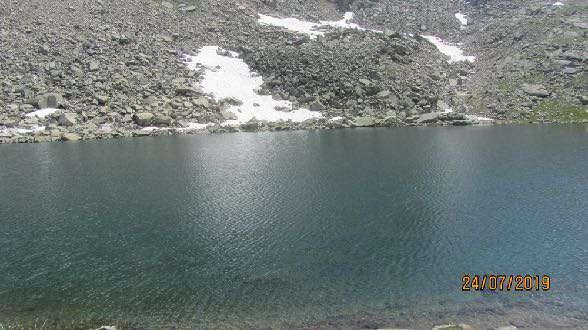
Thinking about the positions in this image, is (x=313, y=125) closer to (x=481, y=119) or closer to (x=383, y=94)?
(x=383, y=94)

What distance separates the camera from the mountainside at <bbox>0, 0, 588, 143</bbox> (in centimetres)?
8306

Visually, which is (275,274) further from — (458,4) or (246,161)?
(458,4)

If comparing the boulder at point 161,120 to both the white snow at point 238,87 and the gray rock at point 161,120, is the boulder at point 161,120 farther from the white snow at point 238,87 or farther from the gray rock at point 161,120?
the white snow at point 238,87

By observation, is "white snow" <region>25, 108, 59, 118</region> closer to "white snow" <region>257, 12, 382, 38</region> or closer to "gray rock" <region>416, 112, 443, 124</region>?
"white snow" <region>257, 12, 382, 38</region>

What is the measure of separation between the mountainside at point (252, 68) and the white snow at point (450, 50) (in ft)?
8.14

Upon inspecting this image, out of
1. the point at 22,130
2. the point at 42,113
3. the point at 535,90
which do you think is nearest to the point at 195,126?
the point at 42,113

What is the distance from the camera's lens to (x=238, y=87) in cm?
9919

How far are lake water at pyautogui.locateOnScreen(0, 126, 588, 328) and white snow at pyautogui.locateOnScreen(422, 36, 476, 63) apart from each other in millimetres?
59344

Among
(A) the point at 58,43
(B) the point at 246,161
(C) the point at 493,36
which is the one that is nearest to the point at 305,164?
(B) the point at 246,161

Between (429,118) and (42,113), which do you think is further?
(429,118)

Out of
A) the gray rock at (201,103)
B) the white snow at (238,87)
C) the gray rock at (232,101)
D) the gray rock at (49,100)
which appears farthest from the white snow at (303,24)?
the gray rock at (49,100)

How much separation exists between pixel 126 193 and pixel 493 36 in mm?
111609
